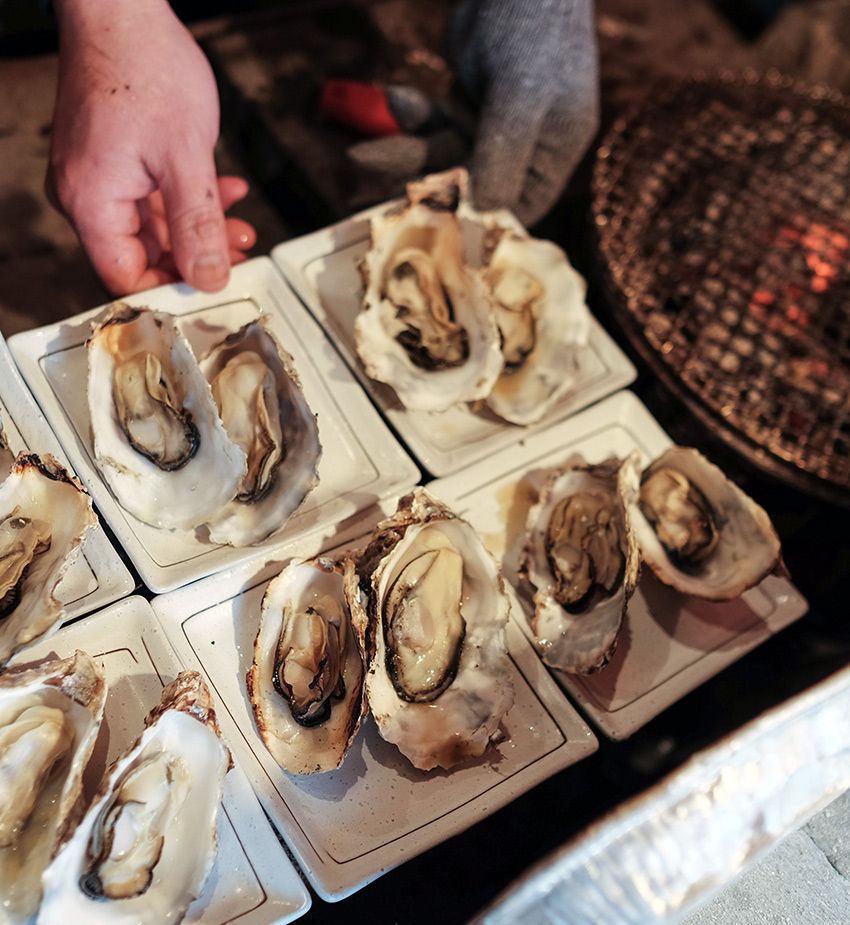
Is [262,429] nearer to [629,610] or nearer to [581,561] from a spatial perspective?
[581,561]

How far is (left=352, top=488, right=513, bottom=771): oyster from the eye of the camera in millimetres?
1207

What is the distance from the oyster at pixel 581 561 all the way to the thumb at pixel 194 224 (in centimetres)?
67

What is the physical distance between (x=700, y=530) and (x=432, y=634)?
0.52 metres

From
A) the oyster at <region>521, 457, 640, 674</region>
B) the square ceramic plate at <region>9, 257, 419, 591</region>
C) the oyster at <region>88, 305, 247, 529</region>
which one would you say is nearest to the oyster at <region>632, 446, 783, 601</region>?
the oyster at <region>521, 457, 640, 674</region>

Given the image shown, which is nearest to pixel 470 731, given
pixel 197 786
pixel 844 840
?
pixel 197 786

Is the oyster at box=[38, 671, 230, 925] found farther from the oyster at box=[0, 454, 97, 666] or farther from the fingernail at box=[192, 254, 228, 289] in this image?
the fingernail at box=[192, 254, 228, 289]

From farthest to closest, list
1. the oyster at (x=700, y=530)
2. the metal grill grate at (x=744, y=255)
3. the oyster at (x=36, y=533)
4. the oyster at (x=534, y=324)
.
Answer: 1. the metal grill grate at (x=744, y=255)
2. the oyster at (x=534, y=324)
3. the oyster at (x=700, y=530)
4. the oyster at (x=36, y=533)

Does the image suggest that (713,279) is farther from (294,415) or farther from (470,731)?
(470,731)

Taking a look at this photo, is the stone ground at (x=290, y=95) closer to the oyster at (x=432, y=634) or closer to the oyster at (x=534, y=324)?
the oyster at (x=432, y=634)

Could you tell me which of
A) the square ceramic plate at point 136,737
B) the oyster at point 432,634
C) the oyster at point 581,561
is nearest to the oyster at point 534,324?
the oyster at point 581,561

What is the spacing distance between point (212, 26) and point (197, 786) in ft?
6.49

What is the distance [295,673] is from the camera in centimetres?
122

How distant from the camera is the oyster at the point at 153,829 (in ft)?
3.18

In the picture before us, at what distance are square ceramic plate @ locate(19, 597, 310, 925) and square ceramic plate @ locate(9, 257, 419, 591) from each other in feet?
0.27
